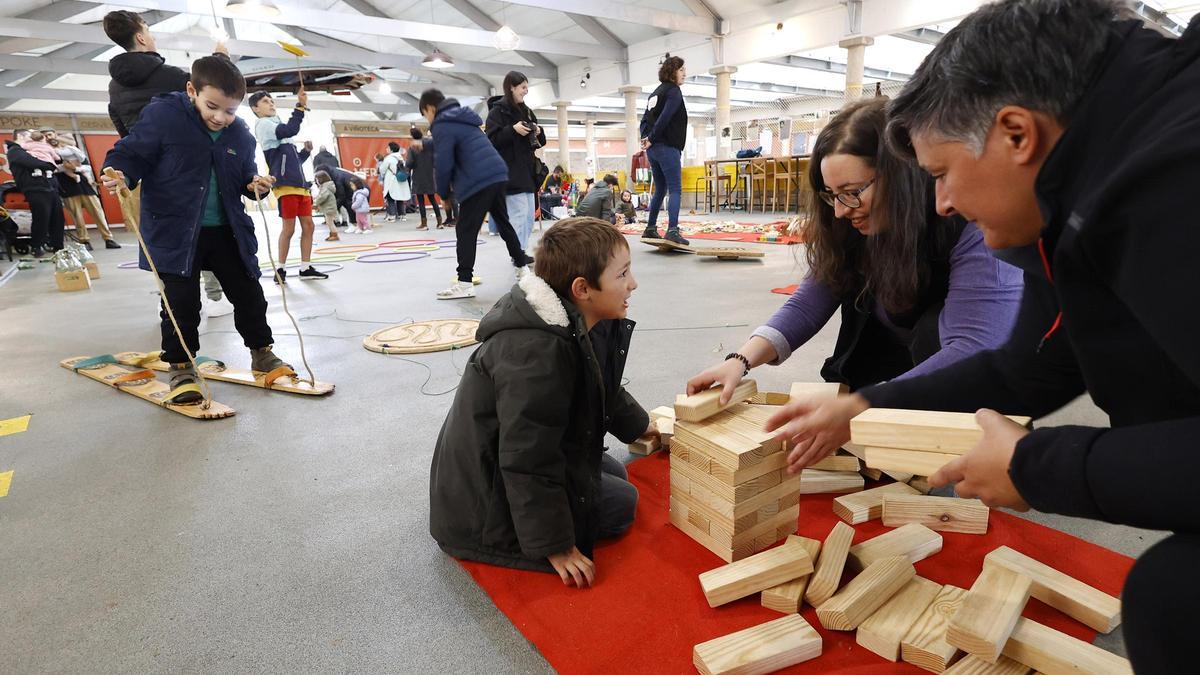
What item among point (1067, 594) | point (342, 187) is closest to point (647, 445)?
point (1067, 594)

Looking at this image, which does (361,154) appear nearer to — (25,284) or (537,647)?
(25,284)

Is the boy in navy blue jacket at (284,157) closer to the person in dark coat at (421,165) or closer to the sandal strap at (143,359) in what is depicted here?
the sandal strap at (143,359)

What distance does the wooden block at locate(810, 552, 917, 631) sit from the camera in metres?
1.23

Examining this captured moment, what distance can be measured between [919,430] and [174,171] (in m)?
2.90

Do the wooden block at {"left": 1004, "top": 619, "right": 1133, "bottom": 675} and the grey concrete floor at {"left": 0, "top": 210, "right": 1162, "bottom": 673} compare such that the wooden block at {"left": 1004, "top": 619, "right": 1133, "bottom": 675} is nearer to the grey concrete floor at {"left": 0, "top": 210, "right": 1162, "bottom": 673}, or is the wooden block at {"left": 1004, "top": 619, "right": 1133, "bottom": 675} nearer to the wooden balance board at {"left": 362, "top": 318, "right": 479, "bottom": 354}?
the grey concrete floor at {"left": 0, "top": 210, "right": 1162, "bottom": 673}

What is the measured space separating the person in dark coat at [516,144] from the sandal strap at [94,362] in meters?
2.85

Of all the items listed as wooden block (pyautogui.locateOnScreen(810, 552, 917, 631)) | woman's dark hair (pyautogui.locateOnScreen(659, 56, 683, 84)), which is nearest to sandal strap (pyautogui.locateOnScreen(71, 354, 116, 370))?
wooden block (pyautogui.locateOnScreen(810, 552, 917, 631))

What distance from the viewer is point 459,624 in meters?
1.34

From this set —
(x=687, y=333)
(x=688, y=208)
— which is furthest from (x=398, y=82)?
(x=687, y=333)

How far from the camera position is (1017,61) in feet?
2.23

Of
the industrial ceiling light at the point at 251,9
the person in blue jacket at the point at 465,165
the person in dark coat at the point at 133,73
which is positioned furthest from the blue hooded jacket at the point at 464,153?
the industrial ceiling light at the point at 251,9

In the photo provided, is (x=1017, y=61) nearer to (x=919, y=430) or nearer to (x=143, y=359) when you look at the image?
(x=919, y=430)

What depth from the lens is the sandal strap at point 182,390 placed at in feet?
8.84

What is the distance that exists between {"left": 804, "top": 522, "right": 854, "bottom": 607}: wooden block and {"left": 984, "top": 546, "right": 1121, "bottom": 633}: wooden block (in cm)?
29
